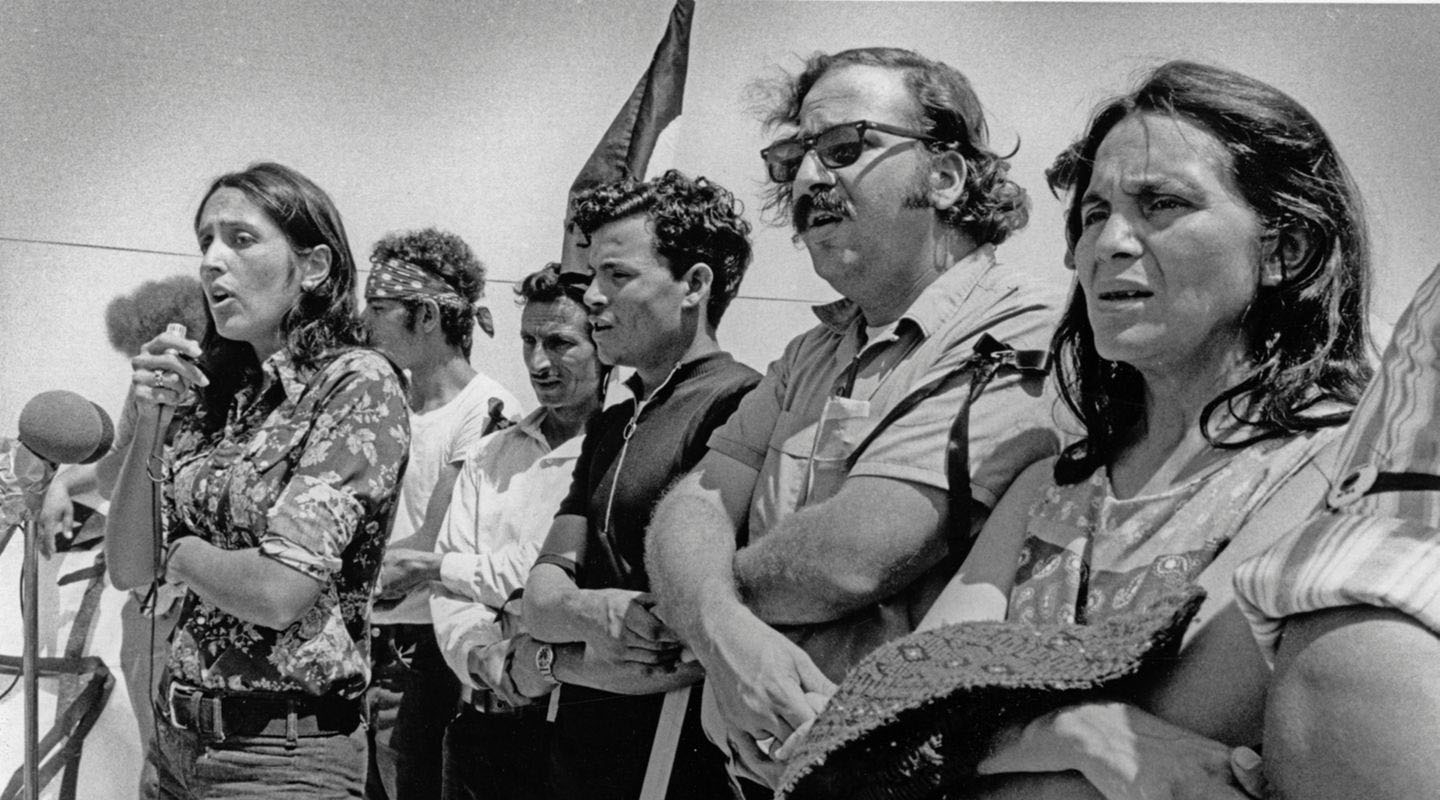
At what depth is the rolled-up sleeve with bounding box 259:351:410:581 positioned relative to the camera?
7.16 feet

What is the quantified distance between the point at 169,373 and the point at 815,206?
3.91 ft

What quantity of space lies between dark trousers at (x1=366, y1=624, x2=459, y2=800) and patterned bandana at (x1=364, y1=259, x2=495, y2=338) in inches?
29.7

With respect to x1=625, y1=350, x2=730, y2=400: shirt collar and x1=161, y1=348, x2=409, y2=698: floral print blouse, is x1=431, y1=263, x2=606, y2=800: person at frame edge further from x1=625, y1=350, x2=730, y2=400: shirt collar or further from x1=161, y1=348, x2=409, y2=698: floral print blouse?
x1=625, y1=350, x2=730, y2=400: shirt collar

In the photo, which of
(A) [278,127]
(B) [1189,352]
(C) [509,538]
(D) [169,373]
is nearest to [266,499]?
(D) [169,373]

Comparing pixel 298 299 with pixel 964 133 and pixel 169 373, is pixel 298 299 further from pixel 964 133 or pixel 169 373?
pixel 964 133

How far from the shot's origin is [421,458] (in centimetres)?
330

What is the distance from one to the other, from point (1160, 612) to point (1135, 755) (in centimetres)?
11

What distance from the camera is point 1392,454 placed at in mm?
946

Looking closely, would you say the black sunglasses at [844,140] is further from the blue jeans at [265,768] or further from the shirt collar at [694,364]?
the blue jeans at [265,768]

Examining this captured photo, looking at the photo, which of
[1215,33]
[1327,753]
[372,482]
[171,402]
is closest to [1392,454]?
[1327,753]

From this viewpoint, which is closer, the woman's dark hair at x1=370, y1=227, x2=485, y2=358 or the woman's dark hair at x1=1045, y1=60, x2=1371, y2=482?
the woman's dark hair at x1=1045, y1=60, x2=1371, y2=482

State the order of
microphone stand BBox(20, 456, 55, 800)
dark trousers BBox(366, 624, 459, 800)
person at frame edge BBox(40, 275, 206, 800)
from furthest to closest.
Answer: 1. person at frame edge BBox(40, 275, 206, 800)
2. dark trousers BBox(366, 624, 459, 800)
3. microphone stand BBox(20, 456, 55, 800)

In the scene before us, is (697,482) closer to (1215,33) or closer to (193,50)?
(1215,33)

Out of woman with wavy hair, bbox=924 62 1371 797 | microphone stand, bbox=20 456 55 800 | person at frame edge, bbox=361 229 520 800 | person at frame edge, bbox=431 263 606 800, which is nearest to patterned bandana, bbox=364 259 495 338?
person at frame edge, bbox=361 229 520 800
